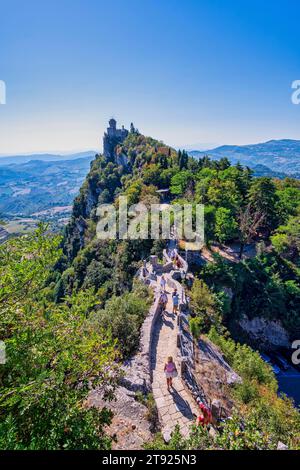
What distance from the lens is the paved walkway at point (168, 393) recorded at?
8.40 m

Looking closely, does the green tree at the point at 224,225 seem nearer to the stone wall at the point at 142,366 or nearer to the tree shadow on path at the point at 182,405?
the stone wall at the point at 142,366

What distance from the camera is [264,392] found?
1222 cm

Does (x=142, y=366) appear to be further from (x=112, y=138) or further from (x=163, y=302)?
(x=112, y=138)

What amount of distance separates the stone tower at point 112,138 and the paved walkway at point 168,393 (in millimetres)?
78254

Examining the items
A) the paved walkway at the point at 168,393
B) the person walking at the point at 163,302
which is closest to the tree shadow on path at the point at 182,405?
the paved walkway at the point at 168,393

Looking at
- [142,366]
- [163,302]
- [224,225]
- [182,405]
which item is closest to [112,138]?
[224,225]

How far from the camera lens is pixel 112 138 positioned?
91750 mm

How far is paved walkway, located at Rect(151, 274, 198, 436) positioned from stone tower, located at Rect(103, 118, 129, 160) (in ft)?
257

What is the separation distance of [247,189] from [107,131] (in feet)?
235

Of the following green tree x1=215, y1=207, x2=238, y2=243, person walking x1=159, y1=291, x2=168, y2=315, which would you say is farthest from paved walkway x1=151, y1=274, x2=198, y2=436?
green tree x1=215, y1=207, x2=238, y2=243

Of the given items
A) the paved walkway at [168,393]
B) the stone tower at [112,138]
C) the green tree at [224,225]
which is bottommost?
the paved walkway at [168,393]

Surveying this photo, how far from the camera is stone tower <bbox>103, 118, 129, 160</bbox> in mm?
87750
